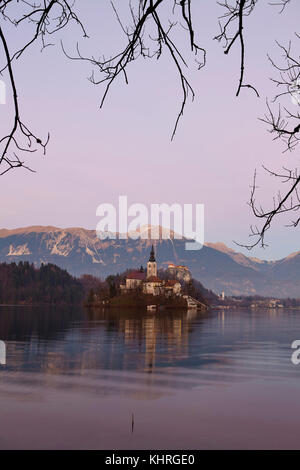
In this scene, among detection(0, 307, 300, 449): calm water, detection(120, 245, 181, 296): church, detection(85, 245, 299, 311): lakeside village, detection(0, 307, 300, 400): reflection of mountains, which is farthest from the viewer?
detection(120, 245, 181, 296): church

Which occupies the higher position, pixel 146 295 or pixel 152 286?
pixel 152 286

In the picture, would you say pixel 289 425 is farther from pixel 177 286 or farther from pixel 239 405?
pixel 177 286

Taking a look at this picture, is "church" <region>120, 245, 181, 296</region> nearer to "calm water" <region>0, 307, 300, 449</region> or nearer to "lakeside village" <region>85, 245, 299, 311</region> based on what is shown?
"lakeside village" <region>85, 245, 299, 311</region>

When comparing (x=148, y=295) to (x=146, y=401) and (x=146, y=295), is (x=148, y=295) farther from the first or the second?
(x=146, y=401)

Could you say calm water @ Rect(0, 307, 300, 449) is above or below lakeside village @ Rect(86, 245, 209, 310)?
below

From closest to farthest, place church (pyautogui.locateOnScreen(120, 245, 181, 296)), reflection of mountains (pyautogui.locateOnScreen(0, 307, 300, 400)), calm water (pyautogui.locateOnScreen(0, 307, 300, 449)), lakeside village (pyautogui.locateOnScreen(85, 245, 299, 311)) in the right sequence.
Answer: calm water (pyautogui.locateOnScreen(0, 307, 300, 449))
reflection of mountains (pyautogui.locateOnScreen(0, 307, 300, 400))
lakeside village (pyautogui.locateOnScreen(85, 245, 299, 311))
church (pyautogui.locateOnScreen(120, 245, 181, 296))

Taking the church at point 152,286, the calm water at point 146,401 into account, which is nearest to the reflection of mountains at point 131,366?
the calm water at point 146,401

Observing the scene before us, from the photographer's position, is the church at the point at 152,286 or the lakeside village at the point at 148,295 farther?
the church at the point at 152,286

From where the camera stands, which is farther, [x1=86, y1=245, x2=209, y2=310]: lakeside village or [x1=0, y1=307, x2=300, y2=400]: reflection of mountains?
[x1=86, y1=245, x2=209, y2=310]: lakeside village

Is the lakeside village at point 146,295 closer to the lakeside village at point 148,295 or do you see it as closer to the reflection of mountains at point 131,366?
the lakeside village at point 148,295

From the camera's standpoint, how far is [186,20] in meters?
3.33

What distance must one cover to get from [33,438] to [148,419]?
4.40m

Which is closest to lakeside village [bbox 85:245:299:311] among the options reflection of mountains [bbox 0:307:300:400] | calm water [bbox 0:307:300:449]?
reflection of mountains [bbox 0:307:300:400]

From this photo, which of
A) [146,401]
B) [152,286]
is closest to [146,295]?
[152,286]
